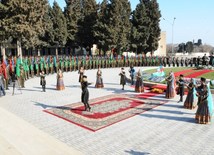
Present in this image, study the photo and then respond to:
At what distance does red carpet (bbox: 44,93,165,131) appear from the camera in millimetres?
9734

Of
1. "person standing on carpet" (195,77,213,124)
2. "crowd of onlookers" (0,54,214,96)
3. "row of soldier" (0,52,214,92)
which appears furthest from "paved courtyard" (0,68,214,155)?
"row of soldier" (0,52,214,92)

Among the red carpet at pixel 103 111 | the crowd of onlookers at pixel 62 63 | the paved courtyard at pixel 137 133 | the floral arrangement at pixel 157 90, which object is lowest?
the paved courtyard at pixel 137 133

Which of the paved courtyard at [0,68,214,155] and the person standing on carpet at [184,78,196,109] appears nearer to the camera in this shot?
the paved courtyard at [0,68,214,155]

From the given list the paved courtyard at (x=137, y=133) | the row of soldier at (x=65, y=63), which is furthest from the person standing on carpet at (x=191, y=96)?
the row of soldier at (x=65, y=63)

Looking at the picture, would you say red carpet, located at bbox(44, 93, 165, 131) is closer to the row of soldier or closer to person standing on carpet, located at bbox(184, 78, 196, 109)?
person standing on carpet, located at bbox(184, 78, 196, 109)

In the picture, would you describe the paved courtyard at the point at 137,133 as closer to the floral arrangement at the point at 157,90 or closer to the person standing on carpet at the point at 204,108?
the person standing on carpet at the point at 204,108

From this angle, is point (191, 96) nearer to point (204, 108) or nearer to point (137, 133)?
point (204, 108)

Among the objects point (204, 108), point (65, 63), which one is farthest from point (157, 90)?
point (65, 63)

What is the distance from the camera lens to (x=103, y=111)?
1134 centimetres

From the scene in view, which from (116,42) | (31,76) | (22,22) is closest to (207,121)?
(31,76)

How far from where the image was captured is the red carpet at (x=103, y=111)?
973 cm

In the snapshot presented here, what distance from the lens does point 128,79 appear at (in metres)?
21.2

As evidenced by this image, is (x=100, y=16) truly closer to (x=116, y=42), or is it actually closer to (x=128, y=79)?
(x=116, y=42)

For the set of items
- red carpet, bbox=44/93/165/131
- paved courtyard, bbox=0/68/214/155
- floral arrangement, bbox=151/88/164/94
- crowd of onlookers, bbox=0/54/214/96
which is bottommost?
paved courtyard, bbox=0/68/214/155
